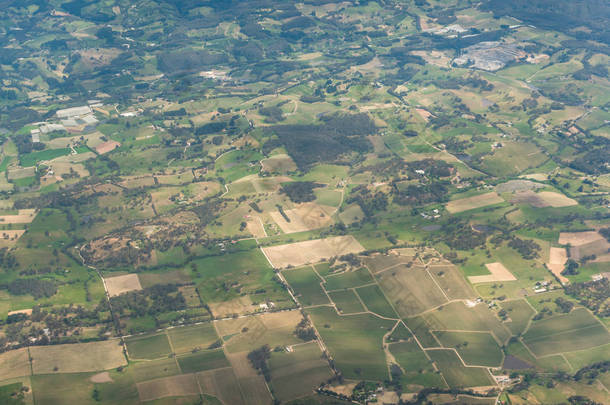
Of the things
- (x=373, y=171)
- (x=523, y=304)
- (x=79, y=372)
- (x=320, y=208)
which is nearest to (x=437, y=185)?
(x=373, y=171)

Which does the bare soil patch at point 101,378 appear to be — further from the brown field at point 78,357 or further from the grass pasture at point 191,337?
the grass pasture at point 191,337

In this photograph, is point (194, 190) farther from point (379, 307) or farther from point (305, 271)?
point (379, 307)

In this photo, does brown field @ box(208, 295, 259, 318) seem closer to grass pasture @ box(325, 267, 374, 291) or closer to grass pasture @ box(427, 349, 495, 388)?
grass pasture @ box(325, 267, 374, 291)

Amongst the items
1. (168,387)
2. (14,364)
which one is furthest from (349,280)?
Result: (14,364)

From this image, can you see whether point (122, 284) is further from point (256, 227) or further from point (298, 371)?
point (298, 371)

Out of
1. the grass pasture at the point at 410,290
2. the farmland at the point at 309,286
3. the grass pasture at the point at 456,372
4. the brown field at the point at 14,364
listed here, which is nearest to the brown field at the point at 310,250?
the farmland at the point at 309,286

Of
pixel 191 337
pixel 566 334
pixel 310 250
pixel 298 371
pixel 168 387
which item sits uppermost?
pixel 168 387
